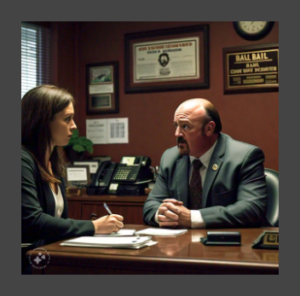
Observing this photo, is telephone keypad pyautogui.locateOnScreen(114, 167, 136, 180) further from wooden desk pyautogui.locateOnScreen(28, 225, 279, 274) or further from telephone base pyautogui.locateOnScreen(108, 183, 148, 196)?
wooden desk pyautogui.locateOnScreen(28, 225, 279, 274)

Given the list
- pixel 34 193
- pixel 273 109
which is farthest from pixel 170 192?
pixel 273 109

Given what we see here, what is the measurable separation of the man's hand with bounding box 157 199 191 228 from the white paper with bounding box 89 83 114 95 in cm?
230

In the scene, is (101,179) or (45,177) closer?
(45,177)

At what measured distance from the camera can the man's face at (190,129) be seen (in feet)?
7.96

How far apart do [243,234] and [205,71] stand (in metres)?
2.18

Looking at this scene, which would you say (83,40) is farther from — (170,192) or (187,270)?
(187,270)

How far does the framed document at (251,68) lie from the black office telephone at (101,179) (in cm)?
119

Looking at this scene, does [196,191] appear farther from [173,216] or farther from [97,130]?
[97,130]

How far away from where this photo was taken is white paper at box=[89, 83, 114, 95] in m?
4.11

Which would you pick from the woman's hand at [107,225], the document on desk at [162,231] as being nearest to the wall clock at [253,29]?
the document on desk at [162,231]

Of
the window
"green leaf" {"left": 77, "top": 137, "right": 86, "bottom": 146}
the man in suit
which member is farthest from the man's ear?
the window

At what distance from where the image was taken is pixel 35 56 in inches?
155

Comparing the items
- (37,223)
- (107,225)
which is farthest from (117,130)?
(37,223)

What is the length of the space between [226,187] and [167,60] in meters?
1.94
